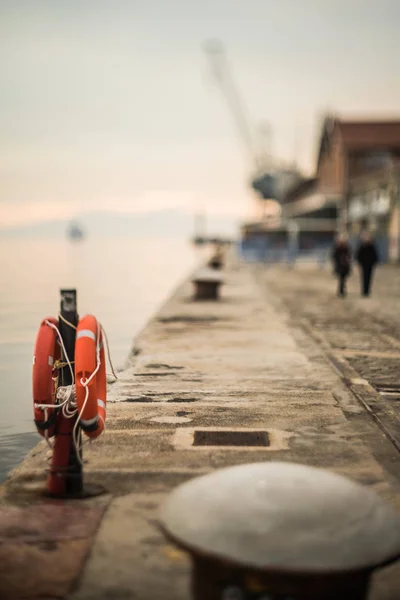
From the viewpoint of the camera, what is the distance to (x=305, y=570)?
9.71ft

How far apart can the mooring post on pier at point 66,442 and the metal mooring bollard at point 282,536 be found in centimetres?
201

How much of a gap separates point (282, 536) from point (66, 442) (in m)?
2.69

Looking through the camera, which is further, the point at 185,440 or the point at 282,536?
the point at 185,440

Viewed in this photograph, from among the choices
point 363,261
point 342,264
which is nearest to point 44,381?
point 363,261

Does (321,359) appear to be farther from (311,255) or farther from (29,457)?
(311,255)

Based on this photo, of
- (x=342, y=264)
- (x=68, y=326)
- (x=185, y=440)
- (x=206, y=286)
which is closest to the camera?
(x=68, y=326)

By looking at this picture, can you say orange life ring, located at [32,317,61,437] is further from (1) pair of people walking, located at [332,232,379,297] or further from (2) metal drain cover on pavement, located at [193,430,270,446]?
(1) pair of people walking, located at [332,232,379,297]

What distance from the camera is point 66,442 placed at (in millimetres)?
5488

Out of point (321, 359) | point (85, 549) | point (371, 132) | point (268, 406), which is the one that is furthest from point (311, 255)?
point (85, 549)

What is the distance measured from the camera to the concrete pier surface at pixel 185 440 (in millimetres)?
4156

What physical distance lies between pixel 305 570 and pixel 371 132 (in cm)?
5918

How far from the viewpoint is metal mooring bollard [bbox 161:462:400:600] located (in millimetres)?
3014

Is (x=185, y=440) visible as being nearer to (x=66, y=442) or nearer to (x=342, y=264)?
(x=66, y=442)

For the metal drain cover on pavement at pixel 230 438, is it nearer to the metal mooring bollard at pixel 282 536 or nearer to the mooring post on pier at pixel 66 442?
the mooring post on pier at pixel 66 442
